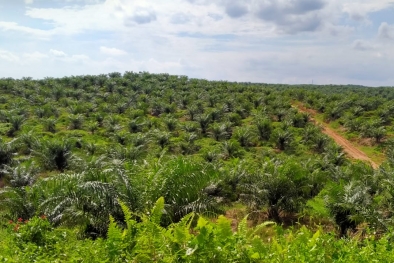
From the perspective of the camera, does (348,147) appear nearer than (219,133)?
No

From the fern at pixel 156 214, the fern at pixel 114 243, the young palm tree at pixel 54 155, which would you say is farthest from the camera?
the young palm tree at pixel 54 155

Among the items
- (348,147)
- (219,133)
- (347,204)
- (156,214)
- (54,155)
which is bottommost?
(348,147)

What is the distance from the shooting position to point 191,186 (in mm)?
9078

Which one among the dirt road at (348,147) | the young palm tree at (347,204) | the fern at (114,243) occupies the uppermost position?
the fern at (114,243)

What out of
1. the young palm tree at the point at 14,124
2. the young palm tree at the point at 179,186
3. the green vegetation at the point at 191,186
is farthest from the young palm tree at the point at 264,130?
the young palm tree at the point at 179,186

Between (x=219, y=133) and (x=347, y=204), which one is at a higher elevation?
(x=347, y=204)

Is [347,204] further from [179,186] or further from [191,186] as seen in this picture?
[179,186]

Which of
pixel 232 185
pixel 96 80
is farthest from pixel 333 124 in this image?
pixel 96 80

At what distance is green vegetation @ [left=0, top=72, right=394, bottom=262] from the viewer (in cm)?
450

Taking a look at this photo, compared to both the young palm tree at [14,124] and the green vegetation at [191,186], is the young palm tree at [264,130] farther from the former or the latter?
the young palm tree at [14,124]

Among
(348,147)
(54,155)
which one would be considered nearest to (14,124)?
(54,155)

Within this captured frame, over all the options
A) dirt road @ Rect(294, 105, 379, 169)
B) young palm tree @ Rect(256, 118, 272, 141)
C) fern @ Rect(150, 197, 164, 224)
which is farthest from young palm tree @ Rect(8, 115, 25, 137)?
fern @ Rect(150, 197, 164, 224)

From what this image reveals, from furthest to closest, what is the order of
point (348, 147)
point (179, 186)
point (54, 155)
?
1. point (348, 147)
2. point (54, 155)
3. point (179, 186)

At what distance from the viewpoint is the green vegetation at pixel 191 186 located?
14.8 feet
